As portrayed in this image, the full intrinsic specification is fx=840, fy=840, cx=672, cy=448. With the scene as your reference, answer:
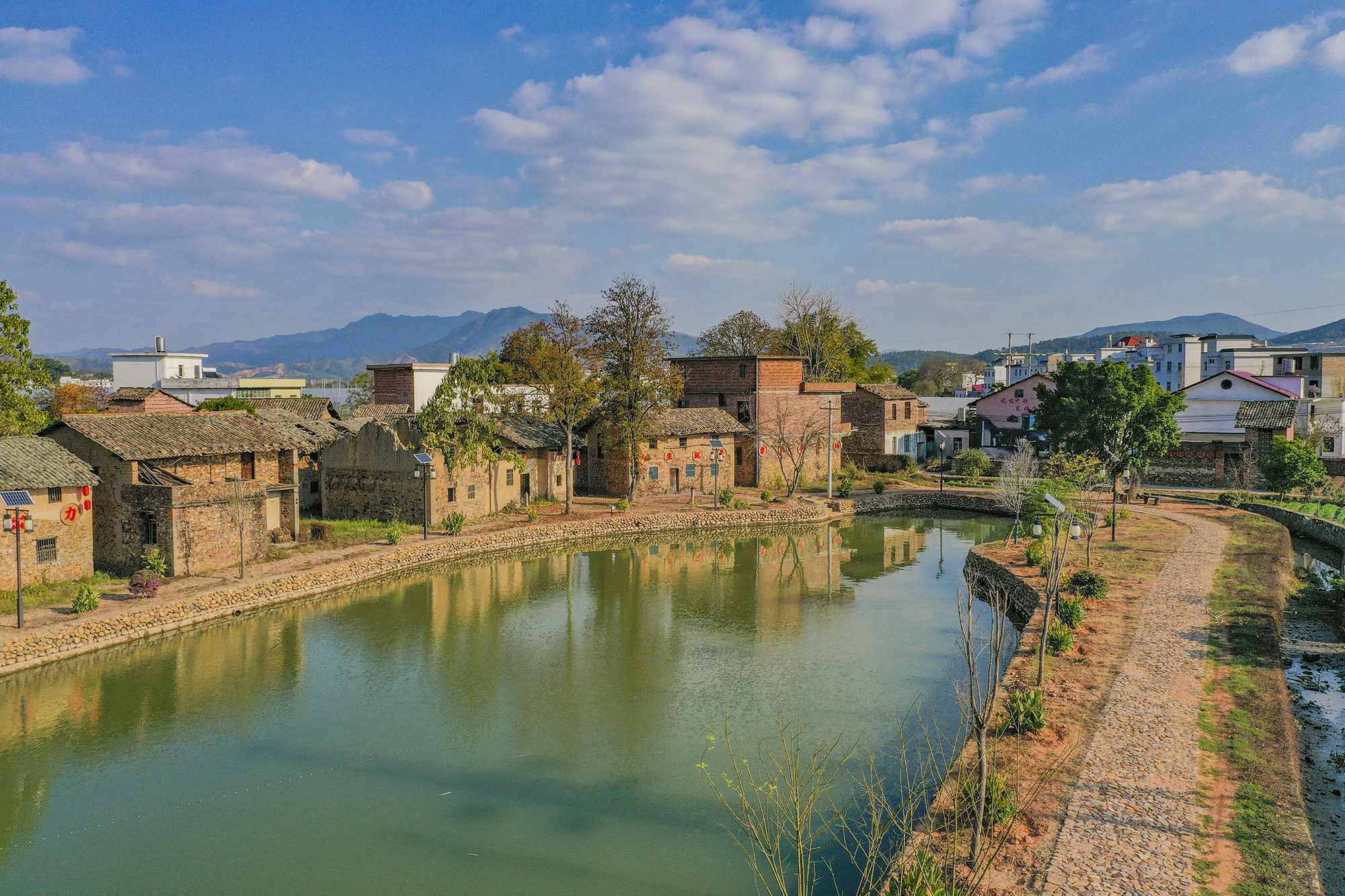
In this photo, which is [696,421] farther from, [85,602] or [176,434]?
[85,602]

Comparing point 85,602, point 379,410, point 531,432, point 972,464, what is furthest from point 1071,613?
point 379,410

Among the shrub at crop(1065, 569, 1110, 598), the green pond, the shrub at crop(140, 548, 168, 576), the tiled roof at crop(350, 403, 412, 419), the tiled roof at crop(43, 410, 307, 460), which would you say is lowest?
the green pond

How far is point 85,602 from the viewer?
1706 centimetres

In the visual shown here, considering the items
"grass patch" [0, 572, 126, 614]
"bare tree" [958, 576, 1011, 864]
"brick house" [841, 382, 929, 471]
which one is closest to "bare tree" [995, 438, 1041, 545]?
"bare tree" [958, 576, 1011, 864]

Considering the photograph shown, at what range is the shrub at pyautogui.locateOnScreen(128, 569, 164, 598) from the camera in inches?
727

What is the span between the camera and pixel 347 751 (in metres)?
12.5

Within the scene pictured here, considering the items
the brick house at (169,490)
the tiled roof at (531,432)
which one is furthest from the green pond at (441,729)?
the tiled roof at (531,432)

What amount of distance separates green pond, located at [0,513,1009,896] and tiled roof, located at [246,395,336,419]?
886 inches

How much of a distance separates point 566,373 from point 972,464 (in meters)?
21.9

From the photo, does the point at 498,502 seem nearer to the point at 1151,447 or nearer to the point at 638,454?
the point at 638,454

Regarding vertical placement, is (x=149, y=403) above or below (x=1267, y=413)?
above

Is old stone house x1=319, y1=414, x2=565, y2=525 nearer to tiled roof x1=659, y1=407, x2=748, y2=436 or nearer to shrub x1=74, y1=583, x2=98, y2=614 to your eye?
tiled roof x1=659, y1=407, x2=748, y2=436

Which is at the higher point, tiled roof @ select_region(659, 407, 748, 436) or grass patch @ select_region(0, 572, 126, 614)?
tiled roof @ select_region(659, 407, 748, 436)

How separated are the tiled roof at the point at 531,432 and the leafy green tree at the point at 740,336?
92.6 feet
